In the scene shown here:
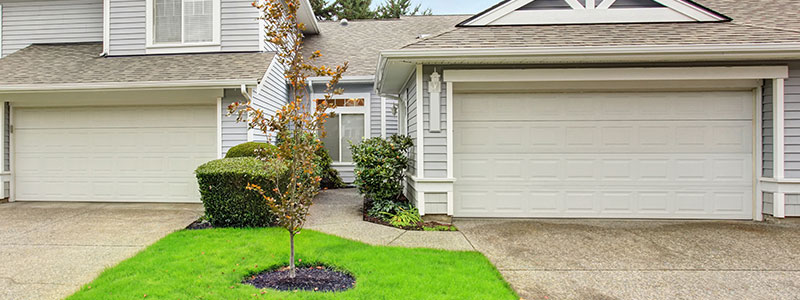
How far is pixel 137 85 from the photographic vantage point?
7230mm

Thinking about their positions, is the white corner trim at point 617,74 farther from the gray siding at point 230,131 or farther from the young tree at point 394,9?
the young tree at point 394,9

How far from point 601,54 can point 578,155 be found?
1.58 metres

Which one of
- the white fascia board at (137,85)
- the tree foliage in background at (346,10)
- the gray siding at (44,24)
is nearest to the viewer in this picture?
the white fascia board at (137,85)

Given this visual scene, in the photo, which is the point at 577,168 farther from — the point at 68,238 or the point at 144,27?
the point at 144,27

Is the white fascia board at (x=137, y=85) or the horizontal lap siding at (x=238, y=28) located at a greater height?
the horizontal lap siding at (x=238, y=28)

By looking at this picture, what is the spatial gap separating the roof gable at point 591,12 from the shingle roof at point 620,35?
0.14 meters

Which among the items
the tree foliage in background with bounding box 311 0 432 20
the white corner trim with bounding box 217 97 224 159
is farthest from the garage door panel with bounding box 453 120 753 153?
the tree foliage in background with bounding box 311 0 432 20

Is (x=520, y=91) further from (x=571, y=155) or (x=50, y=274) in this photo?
A: (x=50, y=274)

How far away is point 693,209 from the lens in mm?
6156

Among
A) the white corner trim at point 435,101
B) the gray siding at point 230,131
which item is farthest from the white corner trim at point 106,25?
the white corner trim at point 435,101

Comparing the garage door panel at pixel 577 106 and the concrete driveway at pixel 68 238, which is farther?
the garage door panel at pixel 577 106

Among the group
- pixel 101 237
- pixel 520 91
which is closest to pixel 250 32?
pixel 101 237

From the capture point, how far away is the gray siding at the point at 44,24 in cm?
963

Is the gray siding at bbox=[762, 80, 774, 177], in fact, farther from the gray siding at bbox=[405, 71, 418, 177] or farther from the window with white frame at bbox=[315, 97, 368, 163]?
the window with white frame at bbox=[315, 97, 368, 163]
